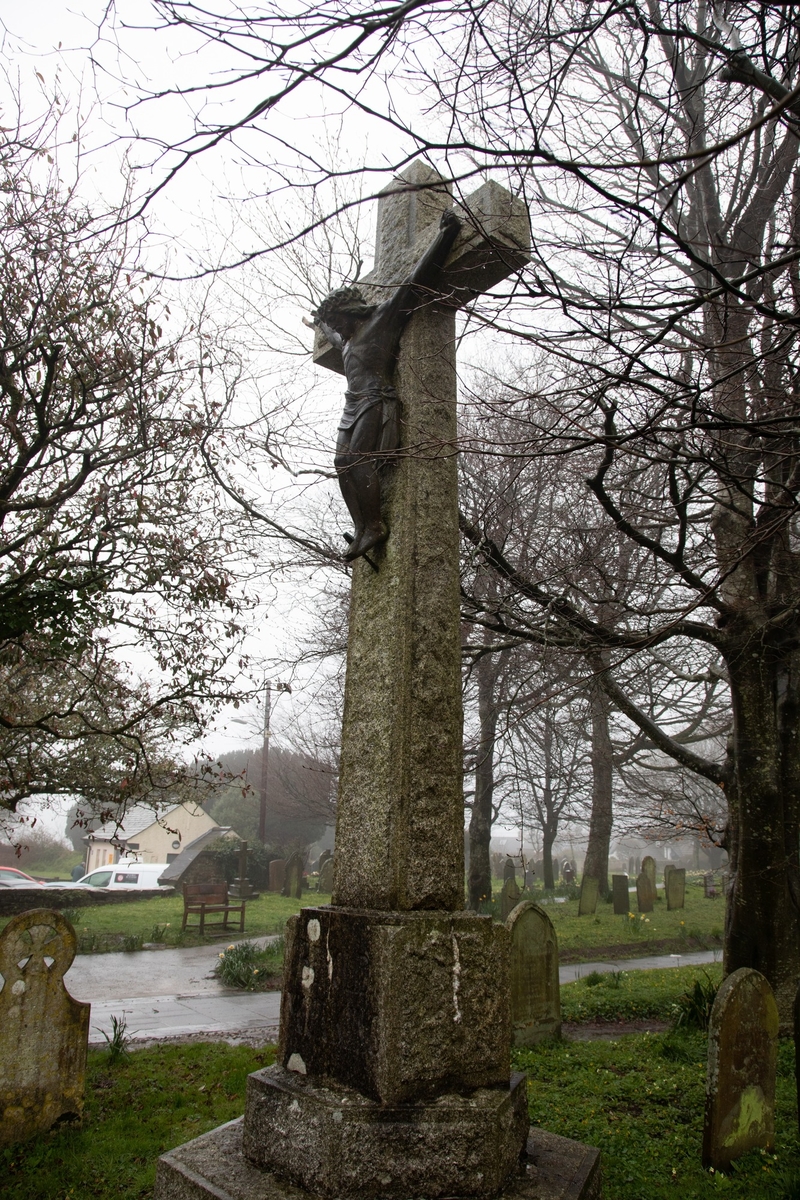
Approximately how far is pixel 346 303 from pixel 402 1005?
3074 mm

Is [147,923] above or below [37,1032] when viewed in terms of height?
below

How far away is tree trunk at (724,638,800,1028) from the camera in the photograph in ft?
22.8

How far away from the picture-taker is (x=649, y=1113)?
16.5 ft

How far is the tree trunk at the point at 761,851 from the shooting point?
22.8ft

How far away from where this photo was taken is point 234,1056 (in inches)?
248

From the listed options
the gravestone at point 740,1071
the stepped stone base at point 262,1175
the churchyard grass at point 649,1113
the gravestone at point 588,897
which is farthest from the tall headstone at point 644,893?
the stepped stone base at point 262,1175

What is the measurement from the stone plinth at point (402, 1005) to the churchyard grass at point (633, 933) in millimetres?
10936

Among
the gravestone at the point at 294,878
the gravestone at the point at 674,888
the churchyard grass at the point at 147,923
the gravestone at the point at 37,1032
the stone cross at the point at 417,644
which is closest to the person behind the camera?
the stone cross at the point at 417,644

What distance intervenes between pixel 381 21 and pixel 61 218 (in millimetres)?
5722

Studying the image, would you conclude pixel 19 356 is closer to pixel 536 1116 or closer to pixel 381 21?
pixel 381 21

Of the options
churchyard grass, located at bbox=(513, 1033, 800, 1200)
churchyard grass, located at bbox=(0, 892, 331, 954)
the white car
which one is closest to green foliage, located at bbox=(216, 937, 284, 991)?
churchyard grass, located at bbox=(0, 892, 331, 954)

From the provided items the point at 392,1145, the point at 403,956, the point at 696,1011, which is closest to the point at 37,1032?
the point at 392,1145

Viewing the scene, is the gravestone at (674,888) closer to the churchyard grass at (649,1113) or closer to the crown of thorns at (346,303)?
the churchyard grass at (649,1113)

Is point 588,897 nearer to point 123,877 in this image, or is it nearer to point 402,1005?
point 123,877
